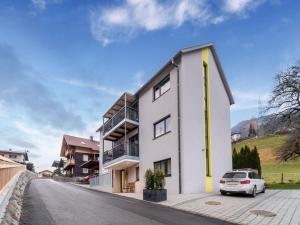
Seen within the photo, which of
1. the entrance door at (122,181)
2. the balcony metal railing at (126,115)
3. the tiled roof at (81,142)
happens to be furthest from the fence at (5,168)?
the tiled roof at (81,142)

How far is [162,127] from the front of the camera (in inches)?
949

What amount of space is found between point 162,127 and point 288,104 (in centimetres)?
1607

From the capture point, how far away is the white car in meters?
18.5

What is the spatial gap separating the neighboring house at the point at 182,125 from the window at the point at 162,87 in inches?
2.3

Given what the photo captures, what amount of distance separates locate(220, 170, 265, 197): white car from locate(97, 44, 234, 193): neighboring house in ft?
7.94

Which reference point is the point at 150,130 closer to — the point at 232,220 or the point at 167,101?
the point at 167,101

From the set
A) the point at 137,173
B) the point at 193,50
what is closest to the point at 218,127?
the point at 193,50

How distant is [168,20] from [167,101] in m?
7.29

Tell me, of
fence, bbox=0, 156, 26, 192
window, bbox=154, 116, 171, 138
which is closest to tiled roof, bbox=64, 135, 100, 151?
window, bbox=154, 116, 171, 138

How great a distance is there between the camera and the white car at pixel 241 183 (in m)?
18.5

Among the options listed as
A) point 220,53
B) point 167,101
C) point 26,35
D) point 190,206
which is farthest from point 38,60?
point 220,53

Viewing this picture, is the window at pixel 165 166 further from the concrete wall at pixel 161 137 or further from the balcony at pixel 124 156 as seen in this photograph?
the balcony at pixel 124 156

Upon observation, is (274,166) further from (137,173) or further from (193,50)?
(193,50)

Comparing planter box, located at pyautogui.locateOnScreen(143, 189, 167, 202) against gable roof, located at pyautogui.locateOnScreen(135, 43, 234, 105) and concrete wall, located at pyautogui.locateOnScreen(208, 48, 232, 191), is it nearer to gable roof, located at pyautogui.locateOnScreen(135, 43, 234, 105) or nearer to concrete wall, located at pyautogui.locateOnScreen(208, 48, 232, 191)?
concrete wall, located at pyautogui.locateOnScreen(208, 48, 232, 191)
